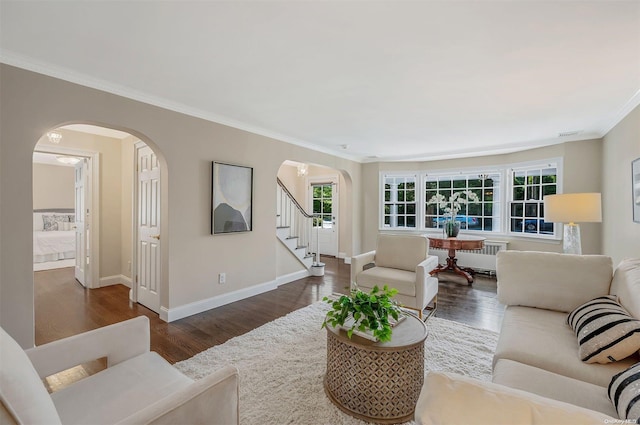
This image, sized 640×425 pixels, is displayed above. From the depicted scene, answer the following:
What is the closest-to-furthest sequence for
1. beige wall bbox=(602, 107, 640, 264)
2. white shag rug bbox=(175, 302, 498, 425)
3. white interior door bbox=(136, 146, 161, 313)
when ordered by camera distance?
white shag rug bbox=(175, 302, 498, 425) < beige wall bbox=(602, 107, 640, 264) < white interior door bbox=(136, 146, 161, 313)

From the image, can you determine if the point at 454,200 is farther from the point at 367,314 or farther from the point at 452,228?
the point at 367,314

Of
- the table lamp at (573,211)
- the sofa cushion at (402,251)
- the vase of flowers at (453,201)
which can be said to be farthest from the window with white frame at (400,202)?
the table lamp at (573,211)

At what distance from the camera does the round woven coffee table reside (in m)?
1.76

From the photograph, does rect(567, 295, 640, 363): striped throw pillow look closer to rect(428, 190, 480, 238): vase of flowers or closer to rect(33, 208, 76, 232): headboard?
rect(428, 190, 480, 238): vase of flowers

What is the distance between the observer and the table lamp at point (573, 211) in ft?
9.71

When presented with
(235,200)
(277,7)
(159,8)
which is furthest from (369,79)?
(235,200)

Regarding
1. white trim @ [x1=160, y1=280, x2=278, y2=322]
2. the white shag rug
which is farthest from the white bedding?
the white shag rug

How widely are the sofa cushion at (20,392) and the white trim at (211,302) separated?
2.59 meters

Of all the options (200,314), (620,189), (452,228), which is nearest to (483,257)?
(452,228)

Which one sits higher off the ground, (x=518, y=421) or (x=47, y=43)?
(x=47, y=43)

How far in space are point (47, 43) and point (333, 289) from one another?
4.12 meters

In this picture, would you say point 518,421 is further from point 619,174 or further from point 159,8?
point 619,174

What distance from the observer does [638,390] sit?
108 centimetres

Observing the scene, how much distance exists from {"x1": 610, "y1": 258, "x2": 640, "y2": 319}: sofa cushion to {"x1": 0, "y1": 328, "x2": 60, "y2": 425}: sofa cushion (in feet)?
8.85
